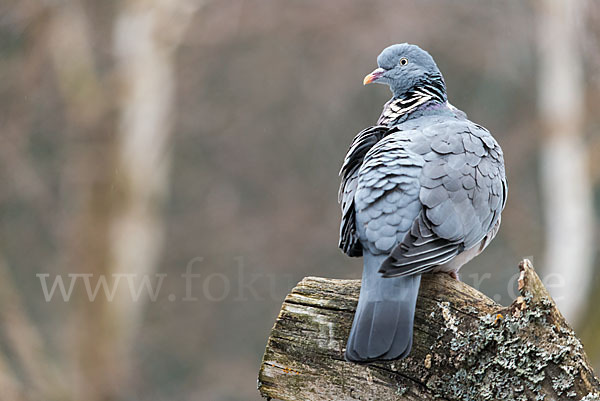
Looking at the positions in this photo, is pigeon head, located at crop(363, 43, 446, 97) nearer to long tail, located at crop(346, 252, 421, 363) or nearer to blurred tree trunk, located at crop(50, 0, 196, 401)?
long tail, located at crop(346, 252, 421, 363)

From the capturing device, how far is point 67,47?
22.5 feet

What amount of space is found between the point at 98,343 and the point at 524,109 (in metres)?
5.54

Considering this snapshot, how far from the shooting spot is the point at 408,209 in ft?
9.29

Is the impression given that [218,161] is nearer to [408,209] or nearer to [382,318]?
[408,209]

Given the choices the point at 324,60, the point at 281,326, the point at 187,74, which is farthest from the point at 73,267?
the point at 281,326

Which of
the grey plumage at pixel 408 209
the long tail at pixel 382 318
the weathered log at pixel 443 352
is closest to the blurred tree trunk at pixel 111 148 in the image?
the grey plumage at pixel 408 209

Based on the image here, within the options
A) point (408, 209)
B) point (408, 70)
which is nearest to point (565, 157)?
point (408, 70)

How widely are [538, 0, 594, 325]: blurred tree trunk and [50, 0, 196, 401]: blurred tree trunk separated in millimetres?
3602

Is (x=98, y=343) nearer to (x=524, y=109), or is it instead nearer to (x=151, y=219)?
(x=151, y=219)

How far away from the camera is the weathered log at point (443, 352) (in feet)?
Answer: 7.36

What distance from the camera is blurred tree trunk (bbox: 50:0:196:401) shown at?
6840 mm

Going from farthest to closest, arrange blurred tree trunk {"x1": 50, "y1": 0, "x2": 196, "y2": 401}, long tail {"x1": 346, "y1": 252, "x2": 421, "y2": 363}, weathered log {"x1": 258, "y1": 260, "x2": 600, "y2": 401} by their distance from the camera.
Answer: blurred tree trunk {"x1": 50, "y1": 0, "x2": 196, "y2": 401} < long tail {"x1": 346, "y1": 252, "x2": 421, "y2": 363} < weathered log {"x1": 258, "y1": 260, "x2": 600, "y2": 401}

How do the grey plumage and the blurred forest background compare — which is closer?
the grey plumage

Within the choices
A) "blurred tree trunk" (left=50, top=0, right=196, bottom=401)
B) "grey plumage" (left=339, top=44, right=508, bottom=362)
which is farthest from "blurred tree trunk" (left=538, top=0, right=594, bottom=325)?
"grey plumage" (left=339, top=44, right=508, bottom=362)
